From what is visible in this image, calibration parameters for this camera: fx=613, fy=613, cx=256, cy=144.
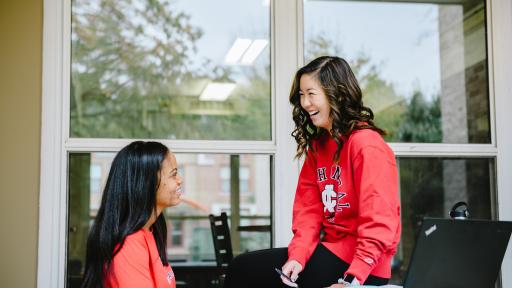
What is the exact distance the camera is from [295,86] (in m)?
2.13

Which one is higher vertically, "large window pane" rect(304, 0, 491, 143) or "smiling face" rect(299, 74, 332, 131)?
"large window pane" rect(304, 0, 491, 143)

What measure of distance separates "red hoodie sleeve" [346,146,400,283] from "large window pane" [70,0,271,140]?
2.32m

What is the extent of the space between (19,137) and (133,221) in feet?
3.16

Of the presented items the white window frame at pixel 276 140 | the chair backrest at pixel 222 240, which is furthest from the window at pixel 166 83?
the white window frame at pixel 276 140

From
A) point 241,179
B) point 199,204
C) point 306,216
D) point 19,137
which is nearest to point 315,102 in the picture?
point 306,216

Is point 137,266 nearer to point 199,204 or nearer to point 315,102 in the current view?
point 315,102

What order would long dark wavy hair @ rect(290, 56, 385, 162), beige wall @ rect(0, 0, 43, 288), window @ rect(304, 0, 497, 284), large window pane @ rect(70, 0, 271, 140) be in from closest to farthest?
long dark wavy hair @ rect(290, 56, 385, 162), beige wall @ rect(0, 0, 43, 288), window @ rect(304, 0, 497, 284), large window pane @ rect(70, 0, 271, 140)

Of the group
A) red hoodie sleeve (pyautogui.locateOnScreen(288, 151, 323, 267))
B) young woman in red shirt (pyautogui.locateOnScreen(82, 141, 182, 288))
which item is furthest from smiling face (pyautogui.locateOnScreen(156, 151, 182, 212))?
red hoodie sleeve (pyautogui.locateOnScreen(288, 151, 323, 267))

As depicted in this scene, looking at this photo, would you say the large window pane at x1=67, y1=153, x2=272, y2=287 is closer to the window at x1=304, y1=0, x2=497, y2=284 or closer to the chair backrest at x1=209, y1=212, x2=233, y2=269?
the chair backrest at x1=209, y1=212, x2=233, y2=269

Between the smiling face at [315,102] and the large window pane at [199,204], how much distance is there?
4.83 feet

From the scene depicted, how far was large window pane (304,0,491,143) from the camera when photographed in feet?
12.8

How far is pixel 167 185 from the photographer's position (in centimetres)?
194

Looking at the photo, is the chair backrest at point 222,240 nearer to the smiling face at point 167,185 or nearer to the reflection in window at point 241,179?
the smiling face at point 167,185

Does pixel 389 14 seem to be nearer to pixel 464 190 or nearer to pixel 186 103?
pixel 464 190
